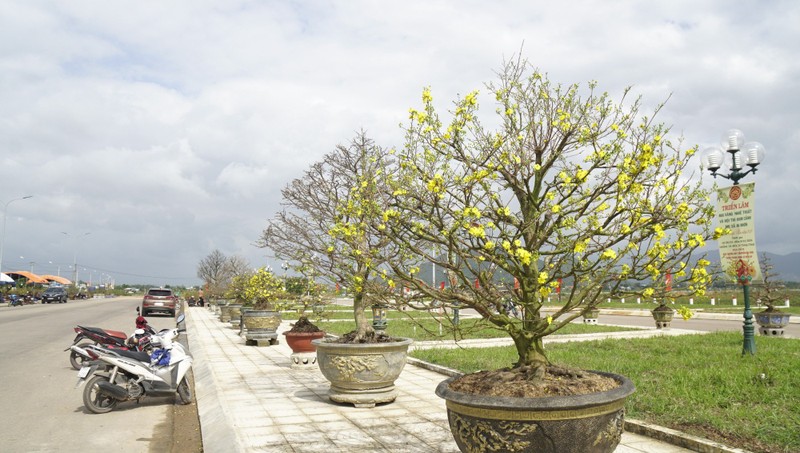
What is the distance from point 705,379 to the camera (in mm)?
7973

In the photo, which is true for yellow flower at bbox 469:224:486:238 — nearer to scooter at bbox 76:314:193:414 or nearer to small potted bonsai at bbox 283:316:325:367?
scooter at bbox 76:314:193:414

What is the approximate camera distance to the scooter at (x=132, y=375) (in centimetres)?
751

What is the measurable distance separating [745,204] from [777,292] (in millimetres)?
8827

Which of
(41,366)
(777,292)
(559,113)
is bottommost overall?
(41,366)

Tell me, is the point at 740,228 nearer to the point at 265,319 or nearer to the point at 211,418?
the point at 211,418

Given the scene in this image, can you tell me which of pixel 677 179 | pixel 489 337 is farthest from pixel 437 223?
pixel 489 337

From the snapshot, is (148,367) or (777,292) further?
(777,292)

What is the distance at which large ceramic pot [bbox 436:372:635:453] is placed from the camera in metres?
3.54

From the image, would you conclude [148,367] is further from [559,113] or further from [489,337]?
[489,337]

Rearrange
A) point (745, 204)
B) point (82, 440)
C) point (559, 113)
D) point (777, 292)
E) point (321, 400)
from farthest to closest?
point (777, 292)
point (745, 204)
point (321, 400)
point (82, 440)
point (559, 113)

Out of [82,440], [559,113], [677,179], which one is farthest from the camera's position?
[82,440]

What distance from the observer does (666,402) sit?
6609mm

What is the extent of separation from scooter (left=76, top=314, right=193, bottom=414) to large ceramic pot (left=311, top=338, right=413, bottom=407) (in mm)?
2303

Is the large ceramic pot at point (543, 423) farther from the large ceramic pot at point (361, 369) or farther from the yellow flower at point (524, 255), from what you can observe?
the large ceramic pot at point (361, 369)
